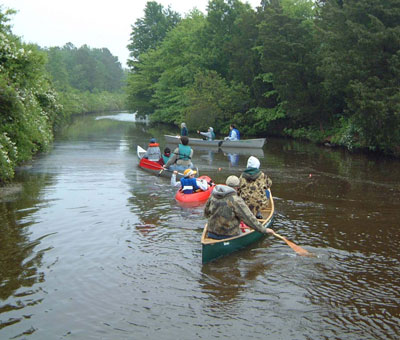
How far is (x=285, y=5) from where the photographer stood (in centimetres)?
4456

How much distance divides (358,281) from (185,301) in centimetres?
324

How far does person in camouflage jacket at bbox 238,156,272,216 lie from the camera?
1094cm

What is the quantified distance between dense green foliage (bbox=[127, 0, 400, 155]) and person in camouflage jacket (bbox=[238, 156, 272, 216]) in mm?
14238

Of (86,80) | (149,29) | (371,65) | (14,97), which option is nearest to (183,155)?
(14,97)

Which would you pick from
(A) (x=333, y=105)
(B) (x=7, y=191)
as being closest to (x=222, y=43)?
(A) (x=333, y=105)

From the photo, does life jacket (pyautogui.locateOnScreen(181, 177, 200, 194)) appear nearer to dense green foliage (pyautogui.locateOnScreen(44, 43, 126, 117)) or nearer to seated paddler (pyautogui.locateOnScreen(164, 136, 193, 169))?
seated paddler (pyautogui.locateOnScreen(164, 136, 193, 169))

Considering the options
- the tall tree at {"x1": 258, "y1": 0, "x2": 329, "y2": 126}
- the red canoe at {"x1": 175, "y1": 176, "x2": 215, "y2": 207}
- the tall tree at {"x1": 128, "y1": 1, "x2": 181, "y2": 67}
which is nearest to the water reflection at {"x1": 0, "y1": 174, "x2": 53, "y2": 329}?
the red canoe at {"x1": 175, "y1": 176, "x2": 215, "y2": 207}

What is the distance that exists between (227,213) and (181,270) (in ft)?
4.74

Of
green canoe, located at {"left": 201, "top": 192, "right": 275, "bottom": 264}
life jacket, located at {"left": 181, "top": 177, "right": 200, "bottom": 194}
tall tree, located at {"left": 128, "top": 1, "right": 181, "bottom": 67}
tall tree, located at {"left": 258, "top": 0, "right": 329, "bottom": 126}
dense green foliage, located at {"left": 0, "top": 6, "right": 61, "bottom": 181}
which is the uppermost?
tall tree, located at {"left": 128, "top": 1, "right": 181, "bottom": 67}

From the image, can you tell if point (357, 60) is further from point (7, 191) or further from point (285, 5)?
point (285, 5)

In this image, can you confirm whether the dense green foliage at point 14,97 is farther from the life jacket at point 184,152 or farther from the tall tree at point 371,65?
the tall tree at point 371,65

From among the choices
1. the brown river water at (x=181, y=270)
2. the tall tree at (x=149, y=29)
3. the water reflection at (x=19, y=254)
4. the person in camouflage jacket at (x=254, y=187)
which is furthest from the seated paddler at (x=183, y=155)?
the tall tree at (x=149, y=29)

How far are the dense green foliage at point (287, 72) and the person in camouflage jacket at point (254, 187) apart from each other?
1424 centimetres

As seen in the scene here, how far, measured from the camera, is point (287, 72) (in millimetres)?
35594
